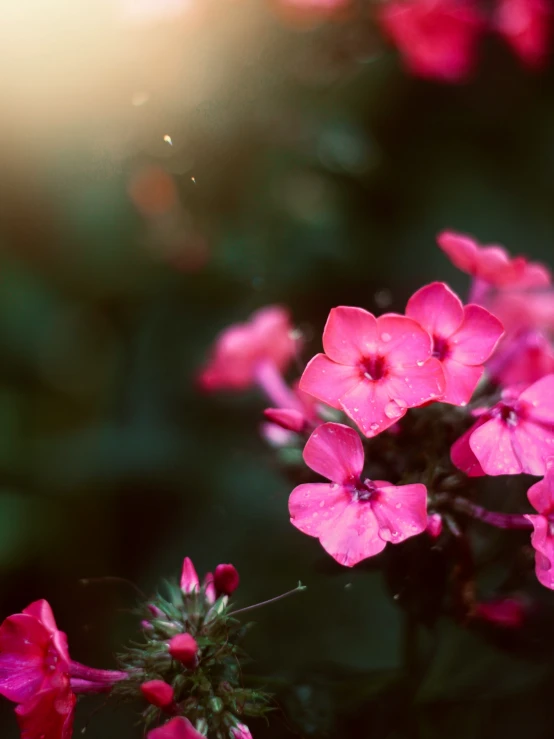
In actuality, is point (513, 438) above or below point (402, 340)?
below

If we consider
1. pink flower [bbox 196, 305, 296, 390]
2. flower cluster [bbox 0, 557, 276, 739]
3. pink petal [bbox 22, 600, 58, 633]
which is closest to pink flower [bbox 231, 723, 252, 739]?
flower cluster [bbox 0, 557, 276, 739]

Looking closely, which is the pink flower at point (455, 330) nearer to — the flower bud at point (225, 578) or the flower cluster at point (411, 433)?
the flower cluster at point (411, 433)

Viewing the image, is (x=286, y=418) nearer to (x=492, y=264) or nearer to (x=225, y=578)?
(x=225, y=578)

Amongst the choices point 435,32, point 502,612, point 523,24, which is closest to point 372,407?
point 502,612

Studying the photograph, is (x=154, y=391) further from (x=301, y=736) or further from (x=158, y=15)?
(x=301, y=736)

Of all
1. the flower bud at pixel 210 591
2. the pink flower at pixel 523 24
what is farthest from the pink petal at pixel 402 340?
the pink flower at pixel 523 24

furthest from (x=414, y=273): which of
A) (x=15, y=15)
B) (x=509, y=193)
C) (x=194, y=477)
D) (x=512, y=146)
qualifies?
(x=15, y=15)
